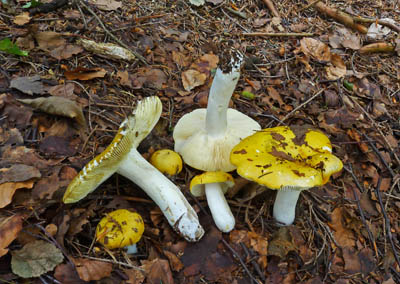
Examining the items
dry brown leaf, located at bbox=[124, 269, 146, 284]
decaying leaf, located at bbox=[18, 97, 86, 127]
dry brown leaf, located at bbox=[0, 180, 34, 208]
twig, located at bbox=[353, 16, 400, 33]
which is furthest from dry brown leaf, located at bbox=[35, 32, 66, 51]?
twig, located at bbox=[353, 16, 400, 33]

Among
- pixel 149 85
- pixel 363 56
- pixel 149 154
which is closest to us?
pixel 149 154

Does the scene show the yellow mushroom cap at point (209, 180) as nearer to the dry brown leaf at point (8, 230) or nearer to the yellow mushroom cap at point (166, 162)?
the yellow mushroom cap at point (166, 162)

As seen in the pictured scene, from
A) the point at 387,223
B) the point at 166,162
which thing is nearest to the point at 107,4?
the point at 166,162

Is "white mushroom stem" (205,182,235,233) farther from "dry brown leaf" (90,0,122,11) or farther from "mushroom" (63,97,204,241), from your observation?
"dry brown leaf" (90,0,122,11)

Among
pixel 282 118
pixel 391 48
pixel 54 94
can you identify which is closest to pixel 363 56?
pixel 391 48

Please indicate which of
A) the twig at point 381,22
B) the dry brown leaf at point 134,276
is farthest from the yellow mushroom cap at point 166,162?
the twig at point 381,22

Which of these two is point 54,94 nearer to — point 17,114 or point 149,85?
point 17,114
